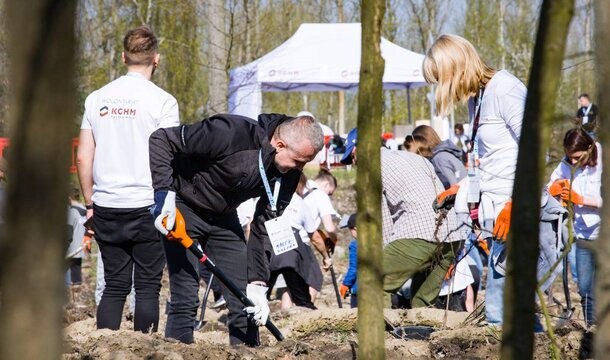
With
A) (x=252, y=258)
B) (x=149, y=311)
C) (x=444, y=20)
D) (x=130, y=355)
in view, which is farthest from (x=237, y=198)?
(x=444, y=20)

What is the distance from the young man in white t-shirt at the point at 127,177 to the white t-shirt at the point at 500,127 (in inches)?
65.8

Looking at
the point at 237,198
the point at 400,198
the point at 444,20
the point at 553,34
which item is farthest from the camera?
the point at 444,20

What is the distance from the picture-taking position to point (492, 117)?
4285 mm

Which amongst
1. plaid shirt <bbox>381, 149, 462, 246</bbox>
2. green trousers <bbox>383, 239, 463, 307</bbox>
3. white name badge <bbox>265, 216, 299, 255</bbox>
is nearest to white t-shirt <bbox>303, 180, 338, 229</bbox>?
green trousers <bbox>383, 239, 463, 307</bbox>

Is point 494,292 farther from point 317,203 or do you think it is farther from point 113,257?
point 317,203

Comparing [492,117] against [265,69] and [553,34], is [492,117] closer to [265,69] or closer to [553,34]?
[553,34]

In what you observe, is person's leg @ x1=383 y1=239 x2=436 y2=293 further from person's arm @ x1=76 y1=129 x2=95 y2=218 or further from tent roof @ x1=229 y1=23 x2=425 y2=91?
tent roof @ x1=229 y1=23 x2=425 y2=91

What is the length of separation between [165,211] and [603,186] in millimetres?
2434

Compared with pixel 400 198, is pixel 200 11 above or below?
above

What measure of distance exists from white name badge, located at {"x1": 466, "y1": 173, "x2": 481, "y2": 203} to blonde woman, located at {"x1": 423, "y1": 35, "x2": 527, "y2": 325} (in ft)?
0.49

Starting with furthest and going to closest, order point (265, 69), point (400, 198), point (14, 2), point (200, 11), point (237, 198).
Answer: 1. point (265, 69)
2. point (200, 11)
3. point (400, 198)
4. point (237, 198)
5. point (14, 2)

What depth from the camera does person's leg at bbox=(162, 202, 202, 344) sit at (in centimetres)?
461

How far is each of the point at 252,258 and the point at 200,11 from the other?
8269mm

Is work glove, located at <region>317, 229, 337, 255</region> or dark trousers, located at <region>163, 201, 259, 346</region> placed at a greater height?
dark trousers, located at <region>163, 201, 259, 346</region>
